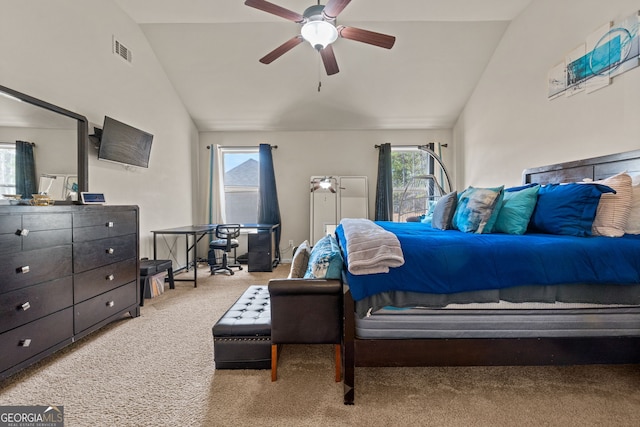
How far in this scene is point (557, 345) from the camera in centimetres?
151

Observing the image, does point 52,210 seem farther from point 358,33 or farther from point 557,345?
point 557,345

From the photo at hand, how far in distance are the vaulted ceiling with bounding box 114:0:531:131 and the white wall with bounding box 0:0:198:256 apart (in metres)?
0.37

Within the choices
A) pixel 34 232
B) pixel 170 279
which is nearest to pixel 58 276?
pixel 34 232

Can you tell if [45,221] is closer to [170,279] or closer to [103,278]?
[103,278]

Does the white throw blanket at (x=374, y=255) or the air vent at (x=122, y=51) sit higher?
the air vent at (x=122, y=51)

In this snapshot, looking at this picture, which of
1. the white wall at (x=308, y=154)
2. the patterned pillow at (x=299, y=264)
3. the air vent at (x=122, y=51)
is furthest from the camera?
the white wall at (x=308, y=154)

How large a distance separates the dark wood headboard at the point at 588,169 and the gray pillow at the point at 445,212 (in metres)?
1.02

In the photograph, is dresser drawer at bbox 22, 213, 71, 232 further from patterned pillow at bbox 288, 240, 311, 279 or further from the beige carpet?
patterned pillow at bbox 288, 240, 311, 279

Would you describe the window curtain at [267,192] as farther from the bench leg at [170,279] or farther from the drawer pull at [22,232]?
the drawer pull at [22,232]

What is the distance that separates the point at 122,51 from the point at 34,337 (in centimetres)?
313

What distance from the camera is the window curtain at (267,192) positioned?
4.96 meters

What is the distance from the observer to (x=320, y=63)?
13.0 ft

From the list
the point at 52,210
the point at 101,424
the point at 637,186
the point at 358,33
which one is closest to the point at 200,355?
the point at 101,424

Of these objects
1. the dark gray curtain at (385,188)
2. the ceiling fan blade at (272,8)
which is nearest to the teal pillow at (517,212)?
the ceiling fan blade at (272,8)
